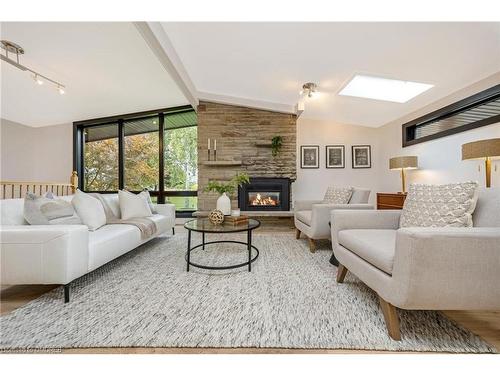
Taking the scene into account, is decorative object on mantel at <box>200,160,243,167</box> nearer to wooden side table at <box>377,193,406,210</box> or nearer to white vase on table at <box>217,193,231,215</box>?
white vase on table at <box>217,193,231,215</box>

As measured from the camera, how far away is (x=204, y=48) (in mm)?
2967

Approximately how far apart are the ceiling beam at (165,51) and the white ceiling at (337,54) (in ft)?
0.31

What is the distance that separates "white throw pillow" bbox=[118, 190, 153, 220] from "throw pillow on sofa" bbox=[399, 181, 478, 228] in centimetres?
284

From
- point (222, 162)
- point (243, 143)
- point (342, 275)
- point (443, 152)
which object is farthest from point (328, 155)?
point (342, 275)

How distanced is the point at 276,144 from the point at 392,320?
3802 mm

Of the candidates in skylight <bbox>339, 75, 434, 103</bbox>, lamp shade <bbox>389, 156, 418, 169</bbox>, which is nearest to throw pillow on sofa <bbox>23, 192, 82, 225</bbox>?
skylight <bbox>339, 75, 434, 103</bbox>

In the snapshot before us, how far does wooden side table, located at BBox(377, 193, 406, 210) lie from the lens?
3.30 metres

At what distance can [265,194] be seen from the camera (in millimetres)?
4699

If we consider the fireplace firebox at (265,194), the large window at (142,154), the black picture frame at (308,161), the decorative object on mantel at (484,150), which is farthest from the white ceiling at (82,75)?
the decorative object on mantel at (484,150)

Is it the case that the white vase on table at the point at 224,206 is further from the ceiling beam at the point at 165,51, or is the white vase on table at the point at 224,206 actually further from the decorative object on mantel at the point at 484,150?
the decorative object on mantel at the point at 484,150

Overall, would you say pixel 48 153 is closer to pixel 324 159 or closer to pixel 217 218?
pixel 217 218

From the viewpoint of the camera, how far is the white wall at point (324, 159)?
15.9 ft

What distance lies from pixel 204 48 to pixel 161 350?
127 inches

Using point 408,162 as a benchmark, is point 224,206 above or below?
below
